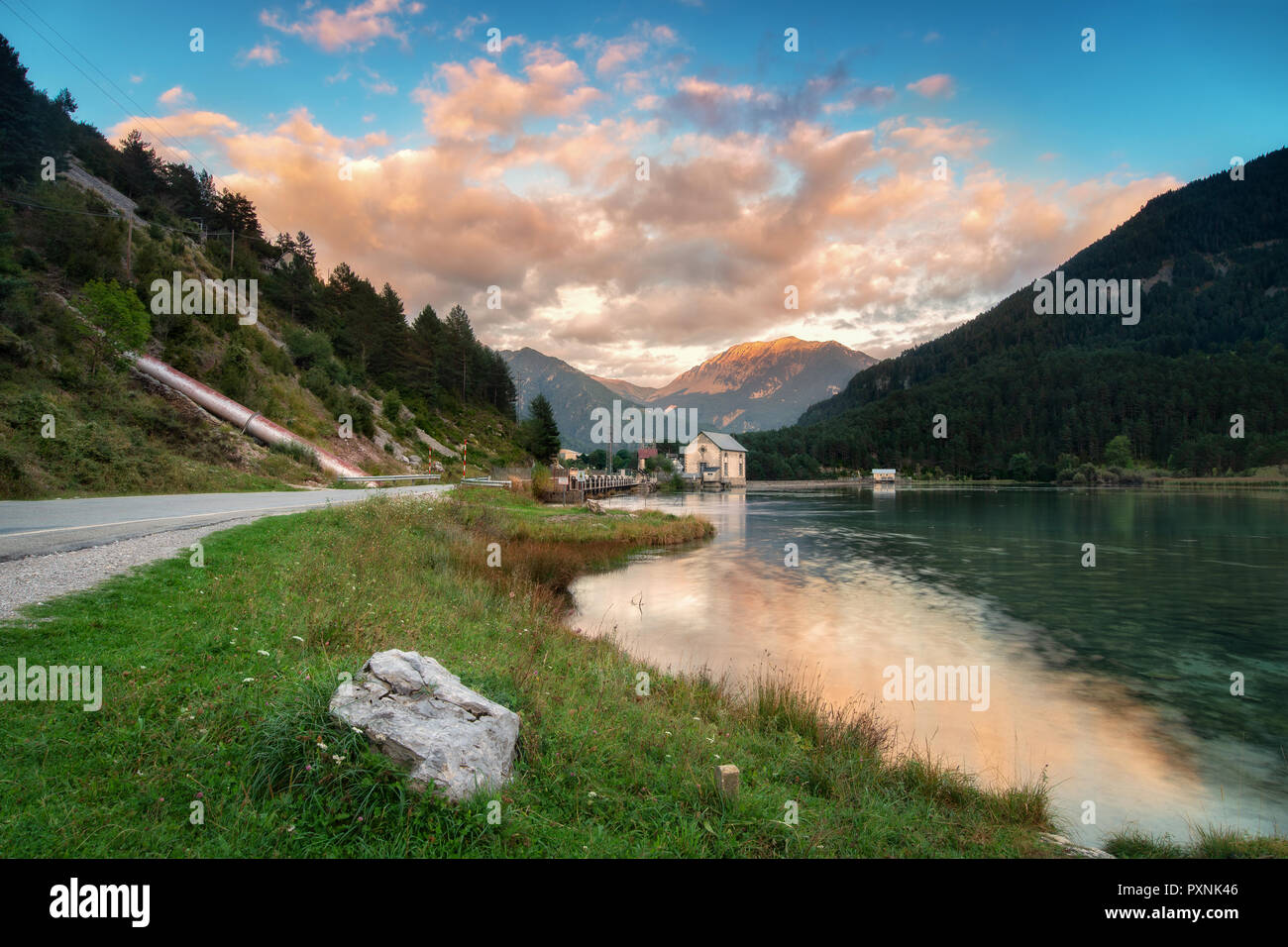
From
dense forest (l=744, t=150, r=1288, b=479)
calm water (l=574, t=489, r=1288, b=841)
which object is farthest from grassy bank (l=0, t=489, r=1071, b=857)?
dense forest (l=744, t=150, r=1288, b=479)

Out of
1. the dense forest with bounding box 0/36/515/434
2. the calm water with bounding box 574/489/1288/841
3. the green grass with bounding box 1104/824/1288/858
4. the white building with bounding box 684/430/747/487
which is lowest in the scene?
the calm water with bounding box 574/489/1288/841

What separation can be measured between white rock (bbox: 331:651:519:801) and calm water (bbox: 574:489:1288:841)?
7.12 meters

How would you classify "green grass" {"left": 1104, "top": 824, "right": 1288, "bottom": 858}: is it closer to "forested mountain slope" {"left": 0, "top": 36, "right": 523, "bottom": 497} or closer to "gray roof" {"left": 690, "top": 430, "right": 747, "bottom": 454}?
"forested mountain slope" {"left": 0, "top": 36, "right": 523, "bottom": 497}

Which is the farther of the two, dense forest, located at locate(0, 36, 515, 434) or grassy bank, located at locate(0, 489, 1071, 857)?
dense forest, located at locate(0, 36, 515, 434)

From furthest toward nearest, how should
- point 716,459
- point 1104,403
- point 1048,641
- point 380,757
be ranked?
1. point 1104,403
2. point 716,459
3. point 1048,641
4. point 380,757

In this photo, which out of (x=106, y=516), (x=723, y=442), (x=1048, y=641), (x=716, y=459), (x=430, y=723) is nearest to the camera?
(x=430, y=723)

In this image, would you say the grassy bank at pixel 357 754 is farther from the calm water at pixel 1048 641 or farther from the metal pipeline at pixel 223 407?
the metal pipeline at pixel 223 407

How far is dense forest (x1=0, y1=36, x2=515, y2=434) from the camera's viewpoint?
103ft

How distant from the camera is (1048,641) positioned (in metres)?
16.9

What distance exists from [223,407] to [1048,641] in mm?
35404

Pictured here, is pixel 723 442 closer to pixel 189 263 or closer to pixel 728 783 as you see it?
pixel 189 263

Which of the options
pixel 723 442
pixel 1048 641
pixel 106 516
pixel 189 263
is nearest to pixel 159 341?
pixel 189 263
